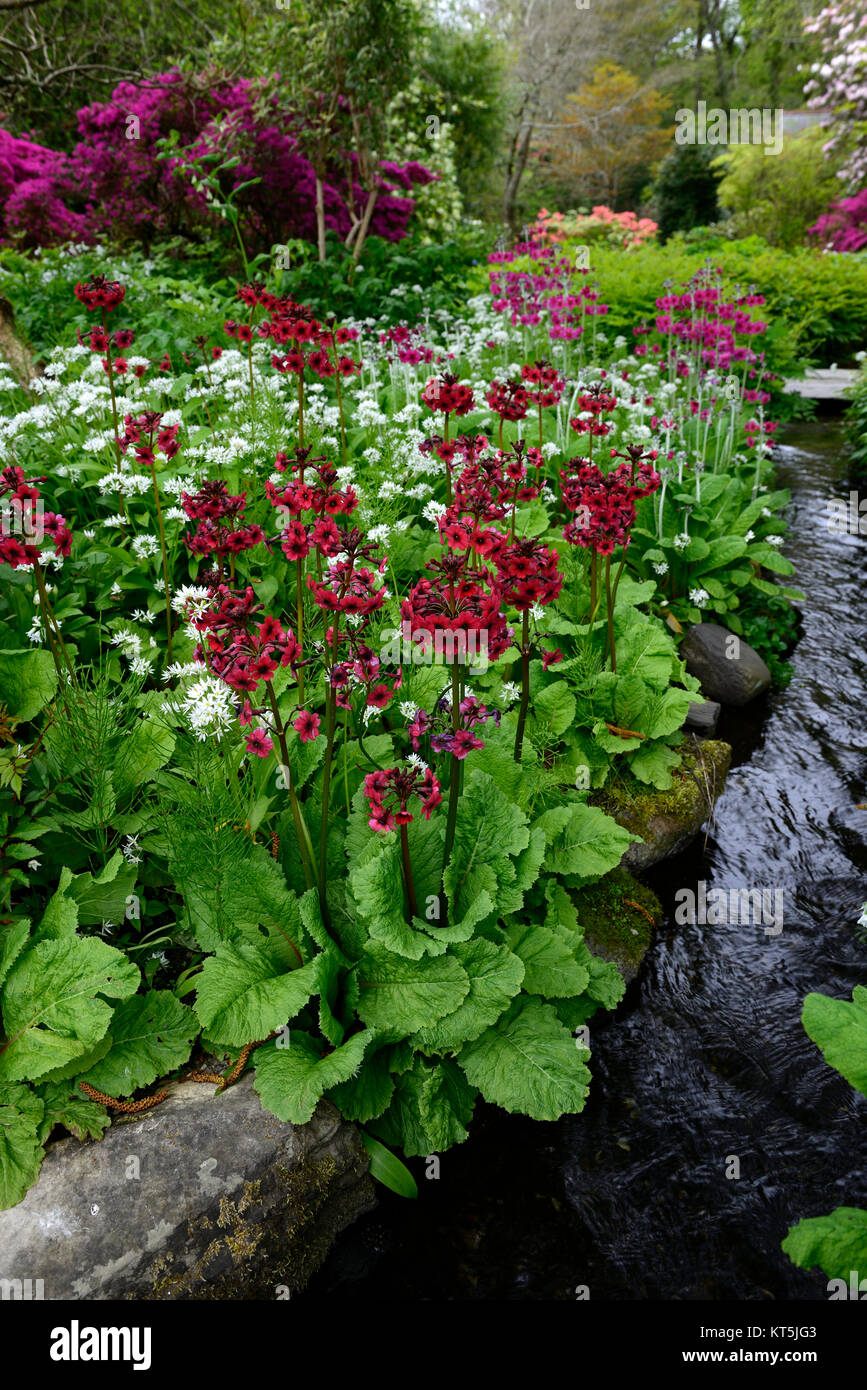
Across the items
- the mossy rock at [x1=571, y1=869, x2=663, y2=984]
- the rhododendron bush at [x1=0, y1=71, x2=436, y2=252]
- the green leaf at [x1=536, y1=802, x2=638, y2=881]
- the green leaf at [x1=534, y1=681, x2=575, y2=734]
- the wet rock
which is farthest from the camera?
the rhododendron bush at [x1=0, y1=71, x2=436, y2=252]

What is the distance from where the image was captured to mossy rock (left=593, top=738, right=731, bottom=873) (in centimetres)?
344

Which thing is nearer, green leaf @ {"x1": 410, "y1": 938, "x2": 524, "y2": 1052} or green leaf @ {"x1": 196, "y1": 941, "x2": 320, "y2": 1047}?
green leaf @ {"x1": 196, "y1": 941, "x2": 320, "y2": 1047}

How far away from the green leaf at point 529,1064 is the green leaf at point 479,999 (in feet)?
0.24

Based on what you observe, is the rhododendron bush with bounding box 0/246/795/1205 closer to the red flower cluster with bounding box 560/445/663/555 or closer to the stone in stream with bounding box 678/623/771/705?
the red flower cluster with bounding box 560/445/663/555

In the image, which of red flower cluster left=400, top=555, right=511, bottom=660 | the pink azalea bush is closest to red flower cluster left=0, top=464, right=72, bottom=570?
red flower cluster left=400, top=555, right=511, bottom=660

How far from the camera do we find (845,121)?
17.1 m

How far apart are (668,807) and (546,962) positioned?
1.35 meters

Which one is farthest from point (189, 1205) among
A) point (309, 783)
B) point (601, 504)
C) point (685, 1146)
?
point (601, 504)

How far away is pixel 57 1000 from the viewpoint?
211cm

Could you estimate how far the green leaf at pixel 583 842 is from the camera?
2.74 metres

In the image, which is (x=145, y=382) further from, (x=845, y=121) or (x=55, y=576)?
(x=845, y=121)

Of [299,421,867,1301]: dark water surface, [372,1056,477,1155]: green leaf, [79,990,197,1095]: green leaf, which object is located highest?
[79,990,197,1095]: green leaf

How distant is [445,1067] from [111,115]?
11.9 metres

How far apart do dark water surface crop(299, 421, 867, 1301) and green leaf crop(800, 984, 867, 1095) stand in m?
0.66
